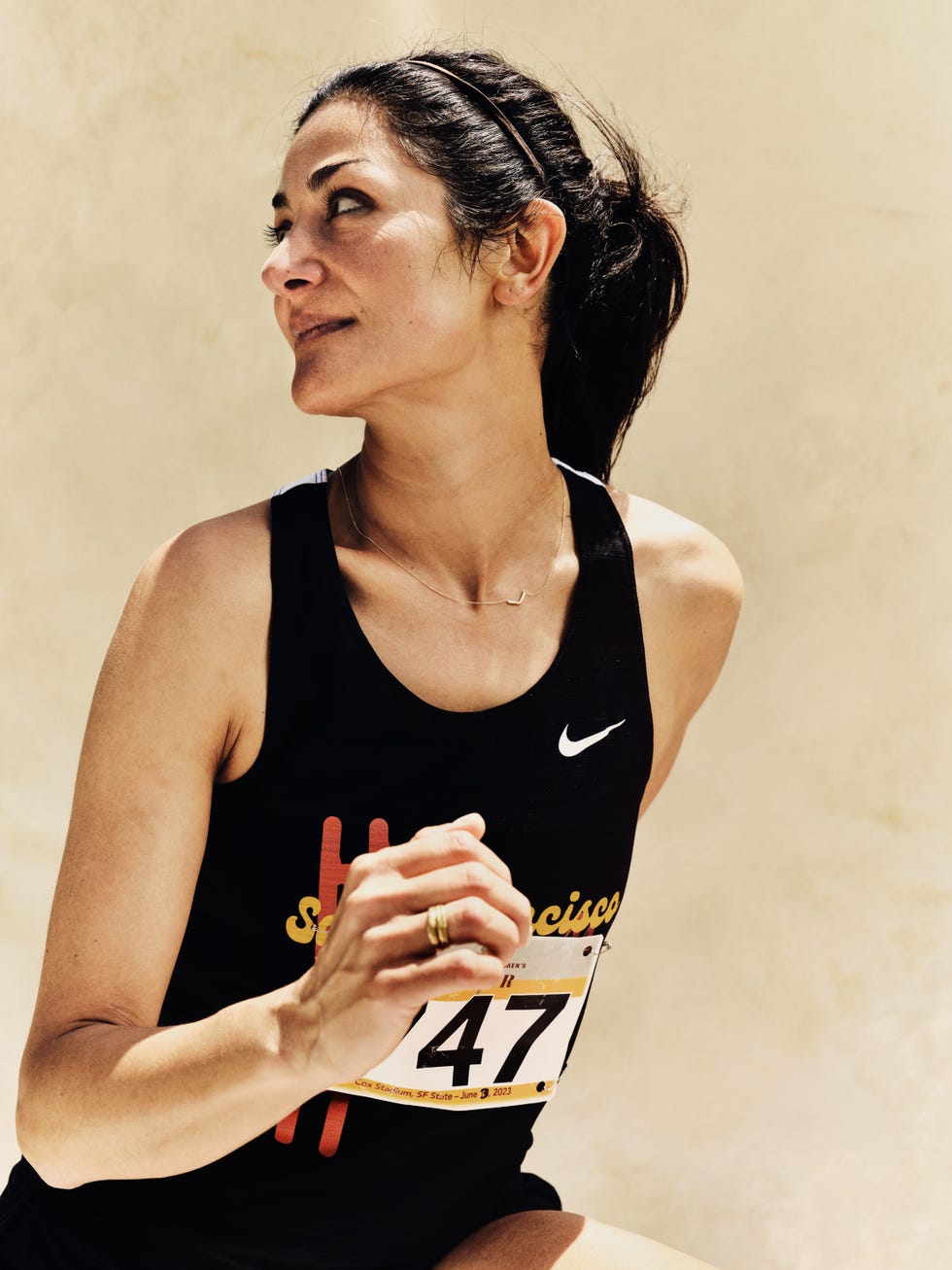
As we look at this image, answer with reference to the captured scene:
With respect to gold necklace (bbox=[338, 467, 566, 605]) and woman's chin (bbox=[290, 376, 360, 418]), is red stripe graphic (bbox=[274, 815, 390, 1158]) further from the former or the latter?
woman's chin (bbox=[290, 376, 360, 418])

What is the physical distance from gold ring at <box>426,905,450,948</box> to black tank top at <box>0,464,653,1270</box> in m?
0.38

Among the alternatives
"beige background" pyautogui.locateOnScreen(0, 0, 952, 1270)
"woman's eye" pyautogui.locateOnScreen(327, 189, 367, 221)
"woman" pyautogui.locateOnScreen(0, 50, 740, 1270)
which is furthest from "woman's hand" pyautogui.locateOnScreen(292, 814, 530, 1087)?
"beige background" pyautogui.locateOnScreen(0, 0, 952, 1270)

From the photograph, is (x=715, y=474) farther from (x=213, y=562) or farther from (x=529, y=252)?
(x=213, y=562)

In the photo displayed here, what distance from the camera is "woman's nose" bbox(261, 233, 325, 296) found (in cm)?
119

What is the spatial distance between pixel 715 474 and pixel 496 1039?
1015mm

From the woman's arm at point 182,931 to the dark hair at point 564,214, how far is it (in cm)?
33

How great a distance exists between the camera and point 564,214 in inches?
53.5

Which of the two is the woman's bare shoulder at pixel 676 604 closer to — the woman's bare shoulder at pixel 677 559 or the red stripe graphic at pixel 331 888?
the woman's bare shoulder at pixel 677 559

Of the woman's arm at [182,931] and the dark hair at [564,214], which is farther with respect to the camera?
the dark hair at [564,214]

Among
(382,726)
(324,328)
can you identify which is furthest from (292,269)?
(382,726)

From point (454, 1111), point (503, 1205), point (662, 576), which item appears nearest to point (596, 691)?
point (662, 576)

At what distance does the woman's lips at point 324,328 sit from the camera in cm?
119

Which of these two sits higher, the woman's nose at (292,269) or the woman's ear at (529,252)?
the woman's ear at (529,252)

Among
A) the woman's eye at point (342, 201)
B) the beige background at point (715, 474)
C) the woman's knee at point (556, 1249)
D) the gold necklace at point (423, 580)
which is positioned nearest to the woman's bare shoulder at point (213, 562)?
the gold necklace at point (423, 580)
